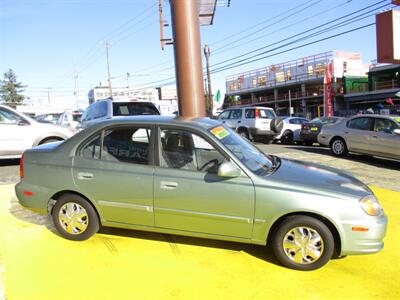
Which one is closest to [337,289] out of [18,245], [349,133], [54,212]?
[54,212]

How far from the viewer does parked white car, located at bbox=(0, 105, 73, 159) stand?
8.48 metres

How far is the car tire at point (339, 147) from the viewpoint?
36.6 feet

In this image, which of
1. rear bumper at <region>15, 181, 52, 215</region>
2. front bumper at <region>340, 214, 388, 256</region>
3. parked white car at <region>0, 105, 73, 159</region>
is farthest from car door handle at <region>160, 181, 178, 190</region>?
parked white car at <region>0, 105, 73, 159</region>

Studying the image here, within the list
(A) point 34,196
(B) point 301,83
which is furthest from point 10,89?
(A) point 34,196

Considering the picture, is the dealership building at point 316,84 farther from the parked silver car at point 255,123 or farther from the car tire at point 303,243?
the car tire at point 303,243

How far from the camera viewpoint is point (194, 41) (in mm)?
6348

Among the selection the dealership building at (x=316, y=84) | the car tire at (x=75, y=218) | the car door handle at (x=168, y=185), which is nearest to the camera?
the car door handle at (x=168, y=185)

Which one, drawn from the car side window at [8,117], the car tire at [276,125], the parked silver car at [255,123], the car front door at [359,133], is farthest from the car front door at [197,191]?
the car tire at [276,125]

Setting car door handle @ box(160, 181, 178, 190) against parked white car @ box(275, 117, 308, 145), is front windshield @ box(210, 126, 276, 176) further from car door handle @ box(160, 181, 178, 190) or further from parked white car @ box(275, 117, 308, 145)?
parked white car @ box(275, 117, 308, 145)

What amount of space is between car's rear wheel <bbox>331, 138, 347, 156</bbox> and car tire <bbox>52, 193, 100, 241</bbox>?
907cm

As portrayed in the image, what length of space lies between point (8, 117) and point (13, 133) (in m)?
0.46

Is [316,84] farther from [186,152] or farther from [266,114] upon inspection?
[186,152]

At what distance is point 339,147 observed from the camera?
11.3 m

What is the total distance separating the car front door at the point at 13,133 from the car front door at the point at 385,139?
29.8ft
